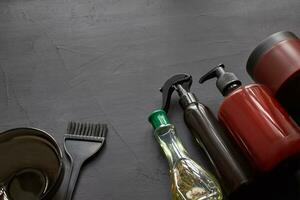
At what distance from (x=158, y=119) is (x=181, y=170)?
76 millimetres

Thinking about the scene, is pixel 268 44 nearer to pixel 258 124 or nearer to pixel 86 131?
pixel 258 124

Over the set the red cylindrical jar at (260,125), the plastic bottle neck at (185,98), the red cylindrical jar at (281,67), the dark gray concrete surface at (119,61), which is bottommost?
the red cylindrical jar at (260,125)

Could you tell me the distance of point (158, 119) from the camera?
521mm

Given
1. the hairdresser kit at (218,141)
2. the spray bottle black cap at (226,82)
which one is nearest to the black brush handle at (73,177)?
the hairdresser kit at (218,141)

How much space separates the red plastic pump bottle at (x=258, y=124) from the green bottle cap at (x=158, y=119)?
0.24 feet

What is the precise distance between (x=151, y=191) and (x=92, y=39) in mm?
296

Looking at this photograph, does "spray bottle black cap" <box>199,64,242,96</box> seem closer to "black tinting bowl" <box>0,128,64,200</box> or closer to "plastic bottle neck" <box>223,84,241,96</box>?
"plastic bottle neck" <box>223,84,241,96</box>

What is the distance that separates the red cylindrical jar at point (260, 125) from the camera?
1.44ft

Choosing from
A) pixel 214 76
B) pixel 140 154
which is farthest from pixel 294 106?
pixel 140 154

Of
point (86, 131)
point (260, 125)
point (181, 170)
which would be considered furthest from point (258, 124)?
point (86, 131)

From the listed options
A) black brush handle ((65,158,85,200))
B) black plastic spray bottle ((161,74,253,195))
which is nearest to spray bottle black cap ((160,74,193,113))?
black plastic spray bottle ((161,74,253,195))

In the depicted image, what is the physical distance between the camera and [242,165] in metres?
0.46

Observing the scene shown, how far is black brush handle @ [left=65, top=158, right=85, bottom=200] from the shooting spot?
49 cm

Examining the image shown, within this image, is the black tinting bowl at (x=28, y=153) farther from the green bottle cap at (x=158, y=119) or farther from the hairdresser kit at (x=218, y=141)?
the green bottle cap at (x=158, y=119)
